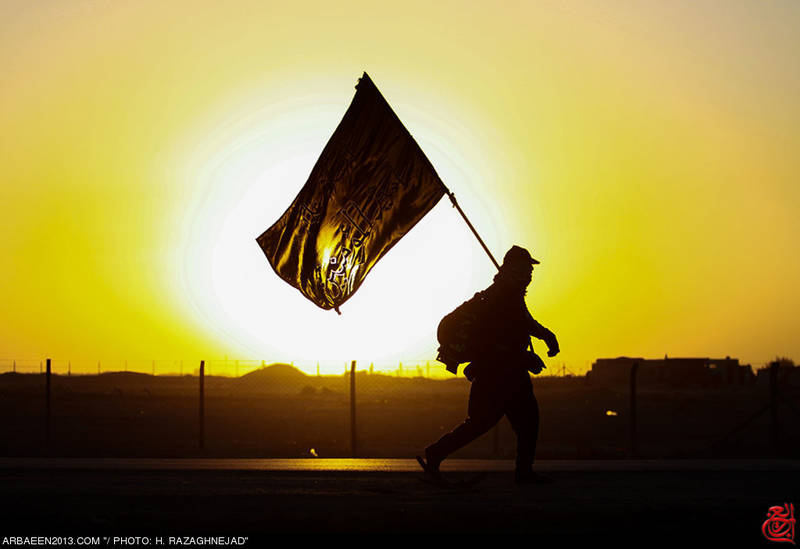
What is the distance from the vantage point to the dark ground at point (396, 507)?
21.6 feet

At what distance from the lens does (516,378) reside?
9.89m

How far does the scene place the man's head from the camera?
10.0 m

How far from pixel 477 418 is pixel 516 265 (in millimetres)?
1316

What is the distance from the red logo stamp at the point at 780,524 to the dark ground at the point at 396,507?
0.07 meters

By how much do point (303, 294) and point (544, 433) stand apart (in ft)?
65.4

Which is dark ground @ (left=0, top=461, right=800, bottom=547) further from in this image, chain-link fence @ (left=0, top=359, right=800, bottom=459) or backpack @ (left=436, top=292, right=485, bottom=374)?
chain-link fence @ (left=0, top=359, right=800, bottom=459)

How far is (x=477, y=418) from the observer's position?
9820mm

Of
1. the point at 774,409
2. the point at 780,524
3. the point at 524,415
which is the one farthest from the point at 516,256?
the point at 774,409

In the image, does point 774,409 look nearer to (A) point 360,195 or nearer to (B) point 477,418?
(A) point 360,195

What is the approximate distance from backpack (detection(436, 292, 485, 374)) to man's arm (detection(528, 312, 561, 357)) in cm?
47

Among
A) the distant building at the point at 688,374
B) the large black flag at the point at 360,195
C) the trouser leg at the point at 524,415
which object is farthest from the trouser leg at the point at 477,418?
the distant building at the point at 688,374

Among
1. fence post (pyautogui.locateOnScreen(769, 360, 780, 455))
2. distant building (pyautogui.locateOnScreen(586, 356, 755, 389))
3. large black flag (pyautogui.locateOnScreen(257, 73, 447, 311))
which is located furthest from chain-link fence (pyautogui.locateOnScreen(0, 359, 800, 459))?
distant building (pyautogui.locateOnScreen(586, 356, 755, 389))

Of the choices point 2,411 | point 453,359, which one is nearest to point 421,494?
point 453,359

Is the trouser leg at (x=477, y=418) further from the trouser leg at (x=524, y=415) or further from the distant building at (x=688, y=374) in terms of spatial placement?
the distant building at (x=688, y=374)
